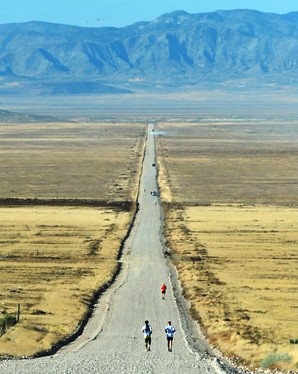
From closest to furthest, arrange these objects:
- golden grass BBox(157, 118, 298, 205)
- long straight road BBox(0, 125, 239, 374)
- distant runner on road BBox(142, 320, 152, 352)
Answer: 1. long straight road BBox(0, 125, 239, 374)
2. distant runner on road BBox(142, 320, 152, 352)
3. golden grass BBox(157, 118, 298, 205)

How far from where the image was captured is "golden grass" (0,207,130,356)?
34562 millimetres

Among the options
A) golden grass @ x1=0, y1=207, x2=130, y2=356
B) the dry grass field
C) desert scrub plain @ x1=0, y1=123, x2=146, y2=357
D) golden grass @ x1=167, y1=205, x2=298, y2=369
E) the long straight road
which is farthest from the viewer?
the dry grass field

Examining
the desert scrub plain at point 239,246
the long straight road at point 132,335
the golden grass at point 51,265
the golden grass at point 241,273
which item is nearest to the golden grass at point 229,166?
the desert scrub plain at point 239,246

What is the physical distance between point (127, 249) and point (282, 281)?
46.1ft

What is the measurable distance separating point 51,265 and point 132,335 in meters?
16.5

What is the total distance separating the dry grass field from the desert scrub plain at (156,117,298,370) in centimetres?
556

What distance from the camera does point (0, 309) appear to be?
37.9 metres

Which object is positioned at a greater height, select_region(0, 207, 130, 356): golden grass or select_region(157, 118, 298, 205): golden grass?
select_region(0, 207, 130, 356): golden grass

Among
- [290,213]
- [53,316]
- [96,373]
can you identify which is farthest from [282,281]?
[290,213]

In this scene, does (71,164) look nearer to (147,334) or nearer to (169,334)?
(169,334)

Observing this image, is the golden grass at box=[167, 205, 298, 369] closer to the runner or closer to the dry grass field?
the runner

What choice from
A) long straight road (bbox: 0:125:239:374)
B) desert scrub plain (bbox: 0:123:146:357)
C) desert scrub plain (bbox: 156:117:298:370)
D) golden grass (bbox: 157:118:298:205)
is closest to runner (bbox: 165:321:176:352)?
long straight road (bbox: 0:125:239:374)

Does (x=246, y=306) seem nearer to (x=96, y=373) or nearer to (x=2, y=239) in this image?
(x=96, y=373)

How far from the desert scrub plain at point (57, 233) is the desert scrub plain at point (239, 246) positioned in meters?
4.40
